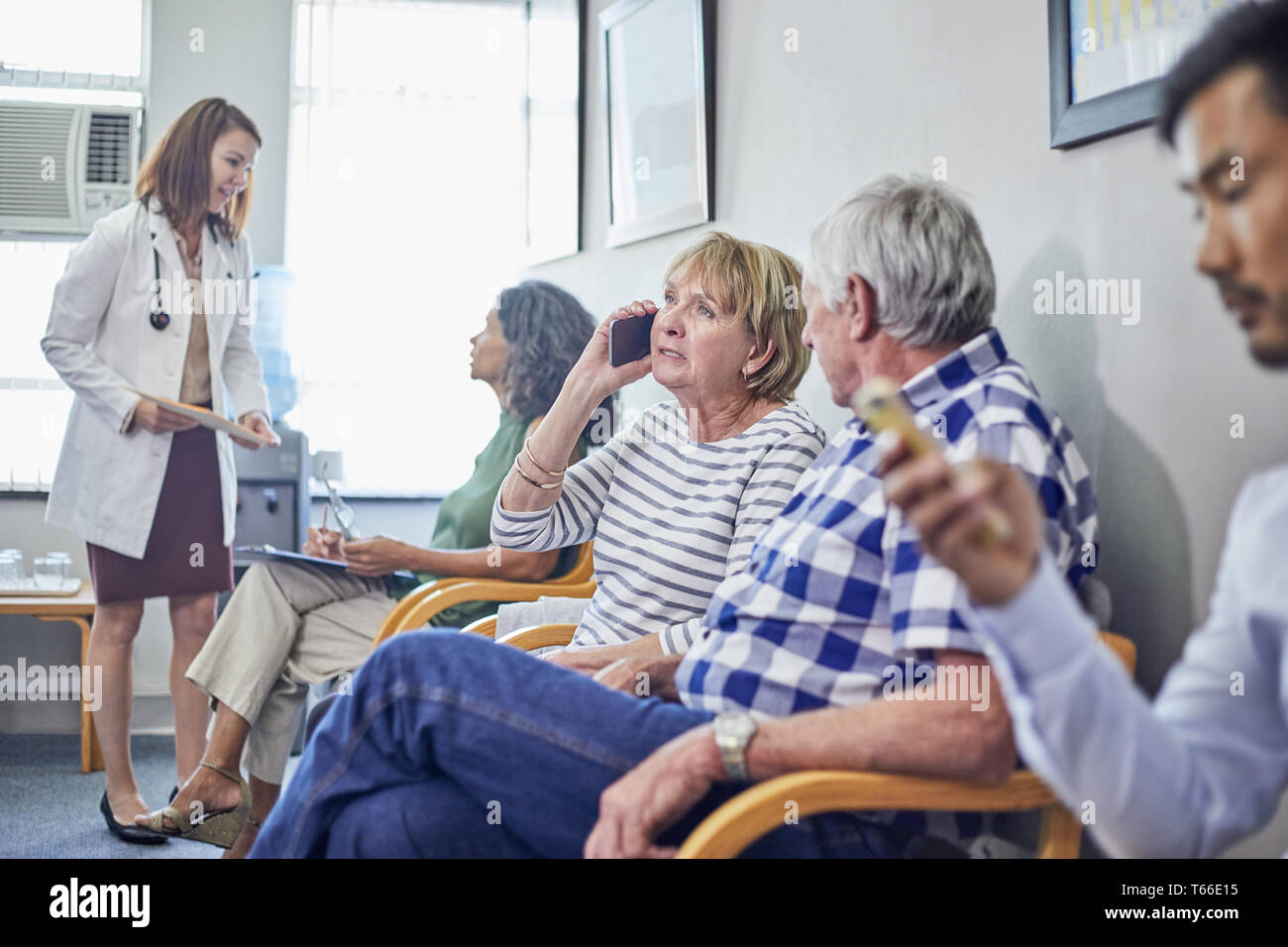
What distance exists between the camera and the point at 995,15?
5.27 ft

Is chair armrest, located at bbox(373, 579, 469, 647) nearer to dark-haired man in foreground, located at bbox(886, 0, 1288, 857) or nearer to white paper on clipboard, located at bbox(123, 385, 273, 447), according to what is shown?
white paper on clipboard, located at bbox(123, 385, 273, 447)

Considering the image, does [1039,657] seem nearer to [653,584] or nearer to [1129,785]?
[1129,785]

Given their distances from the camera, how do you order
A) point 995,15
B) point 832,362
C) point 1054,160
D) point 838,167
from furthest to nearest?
1. point 838,167
2. point 995,15
3. point 1054,160
4. point 832,362

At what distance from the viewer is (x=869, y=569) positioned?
1194 mm

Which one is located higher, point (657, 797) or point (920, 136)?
point (920, 136)

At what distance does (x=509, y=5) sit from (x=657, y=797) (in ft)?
12.8

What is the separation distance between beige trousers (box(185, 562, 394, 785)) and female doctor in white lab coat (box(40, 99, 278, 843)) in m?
0.57

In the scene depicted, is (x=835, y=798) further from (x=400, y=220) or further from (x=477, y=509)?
(x=400, y=220)

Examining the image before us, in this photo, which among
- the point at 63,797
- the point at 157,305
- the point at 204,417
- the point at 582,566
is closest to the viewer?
the point at 582,566

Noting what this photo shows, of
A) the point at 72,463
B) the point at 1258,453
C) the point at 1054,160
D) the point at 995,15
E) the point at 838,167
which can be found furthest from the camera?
the point at 72,463

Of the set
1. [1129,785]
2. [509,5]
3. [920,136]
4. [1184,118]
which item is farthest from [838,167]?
[509,5]

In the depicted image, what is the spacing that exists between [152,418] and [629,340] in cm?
146

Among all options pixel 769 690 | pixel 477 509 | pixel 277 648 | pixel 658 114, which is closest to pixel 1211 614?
pixel 769 690

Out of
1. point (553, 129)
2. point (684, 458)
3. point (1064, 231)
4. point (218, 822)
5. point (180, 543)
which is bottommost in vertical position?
point (218, 822)
